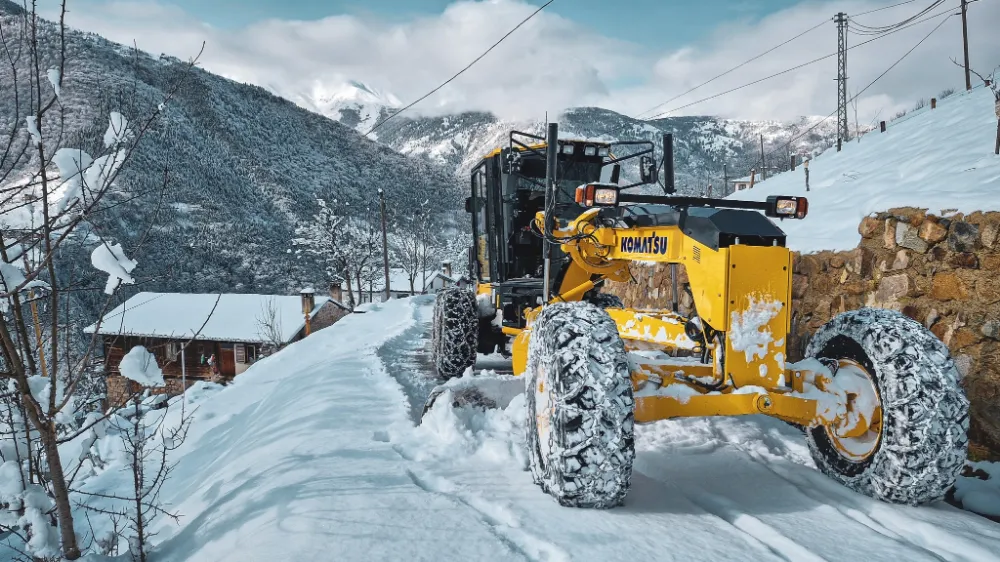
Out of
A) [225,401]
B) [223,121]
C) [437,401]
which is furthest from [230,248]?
[437,401]

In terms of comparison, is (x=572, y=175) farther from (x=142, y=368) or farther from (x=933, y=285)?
(x=142, y=368)

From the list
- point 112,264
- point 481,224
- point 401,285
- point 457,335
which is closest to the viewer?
point 112,264

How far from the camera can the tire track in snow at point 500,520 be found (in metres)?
2.66

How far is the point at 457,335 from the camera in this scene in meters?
7.00

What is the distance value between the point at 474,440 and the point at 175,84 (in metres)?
2.82

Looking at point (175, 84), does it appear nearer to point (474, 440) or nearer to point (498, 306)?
point (474, 440)

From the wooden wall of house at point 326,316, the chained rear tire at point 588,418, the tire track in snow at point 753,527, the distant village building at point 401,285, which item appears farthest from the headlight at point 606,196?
the distant village building at point 401,285

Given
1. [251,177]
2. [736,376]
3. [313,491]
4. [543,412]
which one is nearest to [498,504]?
[543,412]

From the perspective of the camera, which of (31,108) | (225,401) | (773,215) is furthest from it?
(225,401)

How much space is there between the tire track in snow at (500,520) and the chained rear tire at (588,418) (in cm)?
30

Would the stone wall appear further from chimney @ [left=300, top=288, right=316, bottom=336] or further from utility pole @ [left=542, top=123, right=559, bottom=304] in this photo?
chimney @ [left=300, top=288, right=316, bottom=336]

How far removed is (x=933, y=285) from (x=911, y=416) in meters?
2.24

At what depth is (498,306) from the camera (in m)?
7.02

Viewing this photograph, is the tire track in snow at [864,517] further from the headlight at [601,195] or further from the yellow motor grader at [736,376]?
the headlight at [601,195]
